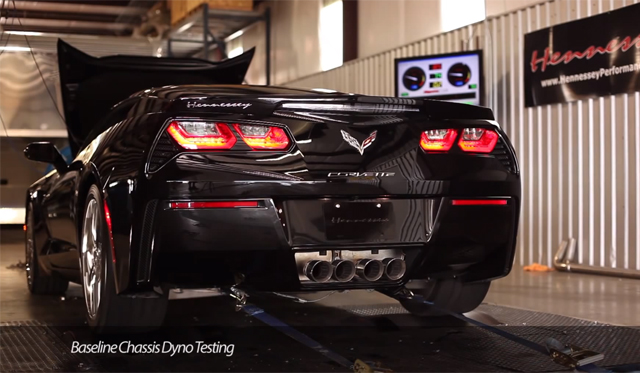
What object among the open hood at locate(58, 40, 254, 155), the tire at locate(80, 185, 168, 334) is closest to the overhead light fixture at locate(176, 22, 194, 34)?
the open hood at locate(58, 40, 254, 155)

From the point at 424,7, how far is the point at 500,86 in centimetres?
269

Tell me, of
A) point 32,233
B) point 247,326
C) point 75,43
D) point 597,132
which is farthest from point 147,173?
point 75,43

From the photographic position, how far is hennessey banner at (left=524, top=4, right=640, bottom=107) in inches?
319

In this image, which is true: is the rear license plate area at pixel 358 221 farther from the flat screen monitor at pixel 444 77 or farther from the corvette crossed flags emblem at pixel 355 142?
the flat screen monitor at pixel 444 77

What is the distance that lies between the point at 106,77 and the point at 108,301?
2.32m

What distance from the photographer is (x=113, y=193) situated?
3799mm

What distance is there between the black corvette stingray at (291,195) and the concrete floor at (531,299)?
1.49 m

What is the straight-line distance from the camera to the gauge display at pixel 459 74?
34.1ft

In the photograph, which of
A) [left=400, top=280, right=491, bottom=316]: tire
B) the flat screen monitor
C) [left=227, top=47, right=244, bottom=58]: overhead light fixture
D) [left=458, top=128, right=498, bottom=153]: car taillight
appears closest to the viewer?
[left=458, top=128, right=498, bottom=153]: car taillight

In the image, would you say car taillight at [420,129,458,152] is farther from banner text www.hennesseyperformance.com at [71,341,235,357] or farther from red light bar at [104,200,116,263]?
red light bar at [104,200,116,263]

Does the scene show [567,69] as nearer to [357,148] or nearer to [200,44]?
[357,148]

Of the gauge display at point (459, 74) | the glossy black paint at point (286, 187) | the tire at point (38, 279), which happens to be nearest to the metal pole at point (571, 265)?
the gauge display at point (459, 74)

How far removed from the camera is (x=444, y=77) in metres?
10.6

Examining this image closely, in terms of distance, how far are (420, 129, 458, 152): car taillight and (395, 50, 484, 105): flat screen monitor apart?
242 inches
